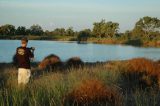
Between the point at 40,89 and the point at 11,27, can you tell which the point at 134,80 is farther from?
the point at 11,27

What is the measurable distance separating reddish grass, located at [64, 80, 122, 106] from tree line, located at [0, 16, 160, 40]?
91.2m

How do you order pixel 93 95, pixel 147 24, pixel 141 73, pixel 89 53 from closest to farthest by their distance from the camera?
pixel 93 95, pixel 141 73, pixel 89 53, pixel 147 24

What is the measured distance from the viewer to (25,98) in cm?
779

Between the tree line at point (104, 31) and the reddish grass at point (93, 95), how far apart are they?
9115 centimetres

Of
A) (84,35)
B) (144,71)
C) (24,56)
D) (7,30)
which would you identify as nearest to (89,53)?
(144,71)

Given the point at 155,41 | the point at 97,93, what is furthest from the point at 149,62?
the point at 155,41

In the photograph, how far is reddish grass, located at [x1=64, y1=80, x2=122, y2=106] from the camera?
829 centimetres

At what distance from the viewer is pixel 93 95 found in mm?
8414

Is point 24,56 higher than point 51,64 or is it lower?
higher

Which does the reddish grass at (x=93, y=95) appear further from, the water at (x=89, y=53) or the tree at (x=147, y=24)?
the tree at (x=147, y=24)

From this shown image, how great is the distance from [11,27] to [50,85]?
115376 mm

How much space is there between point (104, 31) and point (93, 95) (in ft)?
394

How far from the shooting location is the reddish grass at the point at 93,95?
8.29 meters

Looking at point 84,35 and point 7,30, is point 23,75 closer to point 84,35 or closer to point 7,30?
point 7,30
